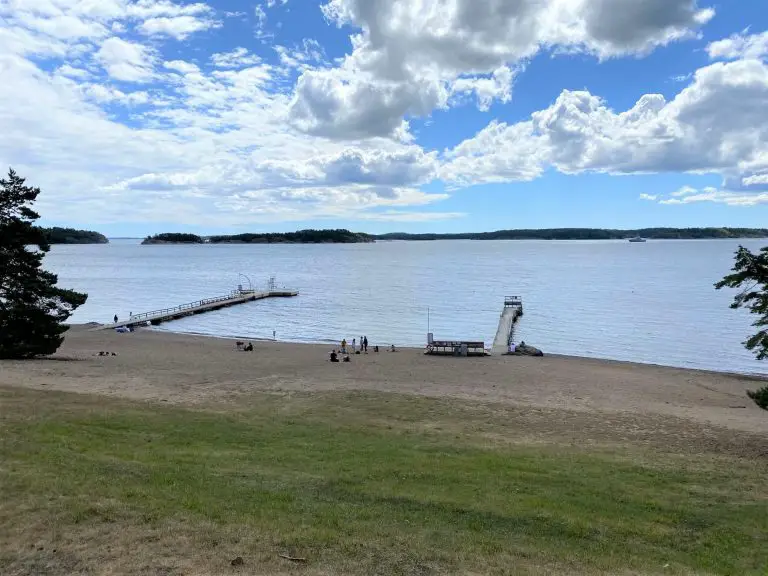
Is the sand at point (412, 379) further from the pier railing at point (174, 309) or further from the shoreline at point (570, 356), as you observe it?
the pier railing at point (174, 309)

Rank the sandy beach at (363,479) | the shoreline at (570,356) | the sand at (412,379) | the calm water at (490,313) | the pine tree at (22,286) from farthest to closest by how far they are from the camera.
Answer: the calm water at (490,313) → the shoreline at (570,356) → the pine tree at (22,286) → the sand at (412,379) → the sandy beach at (363,479)

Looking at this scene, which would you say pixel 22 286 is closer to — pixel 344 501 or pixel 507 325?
pixel 344 501

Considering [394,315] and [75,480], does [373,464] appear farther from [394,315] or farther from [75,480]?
[394,315]

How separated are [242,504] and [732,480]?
10911 mm

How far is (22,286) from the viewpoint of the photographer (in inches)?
1160

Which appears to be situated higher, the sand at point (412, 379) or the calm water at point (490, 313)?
the sand at point (412, 379)

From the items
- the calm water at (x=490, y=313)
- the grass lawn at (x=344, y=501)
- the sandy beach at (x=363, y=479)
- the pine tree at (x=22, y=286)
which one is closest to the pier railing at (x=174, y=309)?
the calm water at (x=490, y=313)

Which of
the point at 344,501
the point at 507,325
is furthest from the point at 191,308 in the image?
the point at 344,501

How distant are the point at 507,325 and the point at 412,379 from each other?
93.7 feet

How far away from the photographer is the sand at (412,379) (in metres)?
22.1

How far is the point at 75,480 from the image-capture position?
31.4 feet

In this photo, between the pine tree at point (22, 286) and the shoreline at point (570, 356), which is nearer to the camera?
the pine tree at point (22, 286)

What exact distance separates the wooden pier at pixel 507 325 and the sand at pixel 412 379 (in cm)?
435

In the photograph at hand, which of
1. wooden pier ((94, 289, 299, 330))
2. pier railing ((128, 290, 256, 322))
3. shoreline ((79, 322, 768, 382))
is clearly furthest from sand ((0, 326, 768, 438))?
pier railing ((128, 290, 256, 322))
